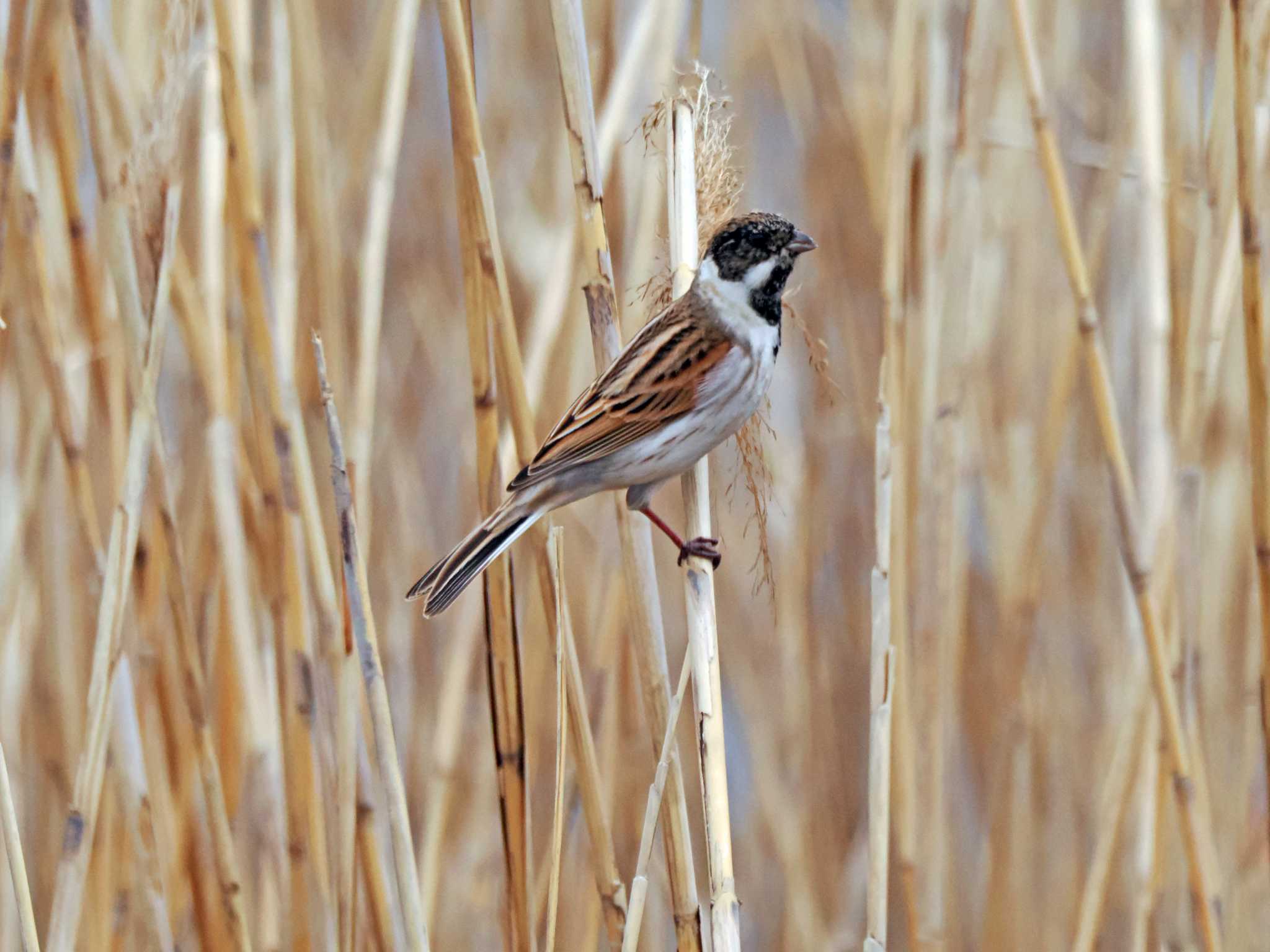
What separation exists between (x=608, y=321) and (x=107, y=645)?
72cm

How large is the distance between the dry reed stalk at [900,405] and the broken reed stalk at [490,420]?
0.63 metres

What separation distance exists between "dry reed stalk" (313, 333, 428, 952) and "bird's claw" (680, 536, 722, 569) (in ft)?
1.31

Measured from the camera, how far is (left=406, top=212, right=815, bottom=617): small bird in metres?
1.80

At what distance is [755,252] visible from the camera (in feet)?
6.57

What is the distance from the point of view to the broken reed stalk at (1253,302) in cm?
156

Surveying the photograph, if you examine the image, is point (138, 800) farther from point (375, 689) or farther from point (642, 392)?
point (642, 392)

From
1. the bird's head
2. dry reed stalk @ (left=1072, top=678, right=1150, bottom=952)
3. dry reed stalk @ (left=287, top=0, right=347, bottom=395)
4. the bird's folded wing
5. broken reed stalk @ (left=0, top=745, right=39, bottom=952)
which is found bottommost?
dry reed stalk @ (left=1072, top=678, right=1150, bottom=952)

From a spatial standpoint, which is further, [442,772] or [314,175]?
[442,772]

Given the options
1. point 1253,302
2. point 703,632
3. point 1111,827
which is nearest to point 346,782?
point 703,632

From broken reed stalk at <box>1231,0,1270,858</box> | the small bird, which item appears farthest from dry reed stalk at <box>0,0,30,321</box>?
broken reed stalk at <box>1231,0,1270,858</box>

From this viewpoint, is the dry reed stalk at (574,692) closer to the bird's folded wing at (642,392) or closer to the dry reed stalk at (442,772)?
the bird's folded wing at (642,392)

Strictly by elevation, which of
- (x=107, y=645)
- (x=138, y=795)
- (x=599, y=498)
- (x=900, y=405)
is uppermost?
(x=900, y=405)

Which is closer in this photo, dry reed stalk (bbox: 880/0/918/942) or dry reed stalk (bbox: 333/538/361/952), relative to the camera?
dry reed stalk (bbox: 333/538/361/952)

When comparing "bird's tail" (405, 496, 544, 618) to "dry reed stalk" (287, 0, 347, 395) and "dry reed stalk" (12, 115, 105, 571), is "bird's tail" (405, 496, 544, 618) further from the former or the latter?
"dry reed stalk" (287, 0, 347, 395)
